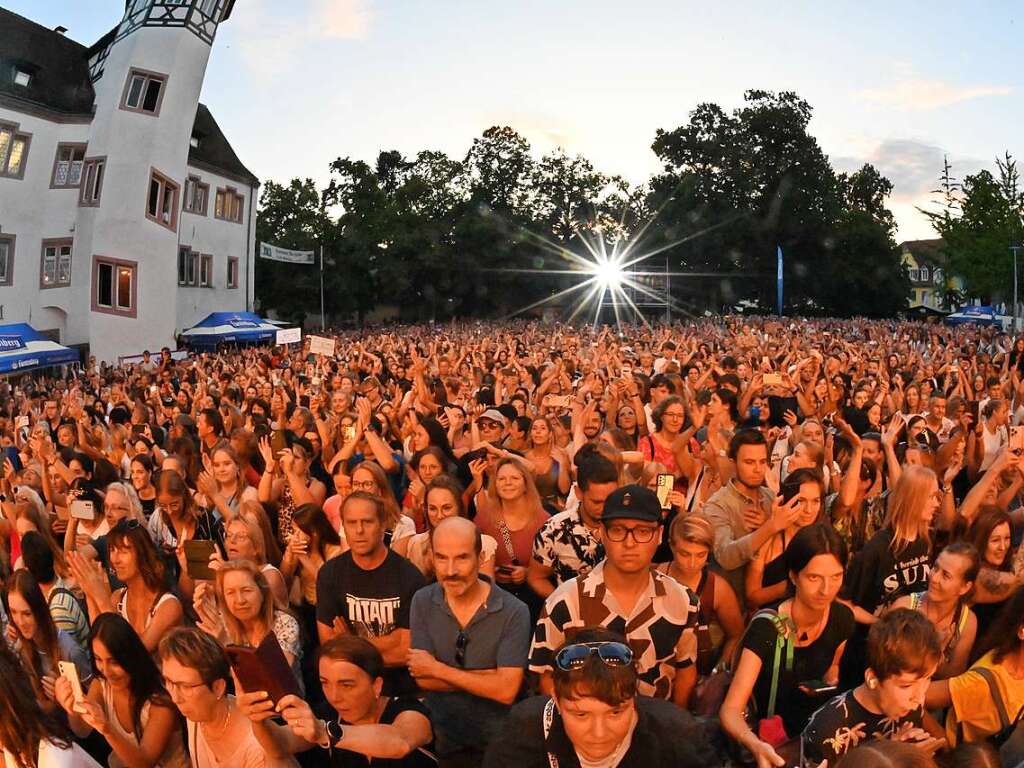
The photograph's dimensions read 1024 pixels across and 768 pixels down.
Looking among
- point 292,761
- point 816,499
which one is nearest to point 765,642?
point 816,499

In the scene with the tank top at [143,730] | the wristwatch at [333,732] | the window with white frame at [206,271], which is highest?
the window with white frame at [206,271]

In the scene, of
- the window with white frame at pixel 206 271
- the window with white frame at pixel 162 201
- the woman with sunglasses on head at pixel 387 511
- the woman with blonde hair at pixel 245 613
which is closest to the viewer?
the woman with blonde hair at pixel 245 613

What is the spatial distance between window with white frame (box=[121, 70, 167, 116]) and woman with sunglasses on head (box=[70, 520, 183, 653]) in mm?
30494

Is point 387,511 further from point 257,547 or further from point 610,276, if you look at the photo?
point 610,276

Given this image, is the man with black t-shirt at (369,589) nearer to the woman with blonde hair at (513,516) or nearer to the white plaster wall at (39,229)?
the woman with blonde hair at (513,516)

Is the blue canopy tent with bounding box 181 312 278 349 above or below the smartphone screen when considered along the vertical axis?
above

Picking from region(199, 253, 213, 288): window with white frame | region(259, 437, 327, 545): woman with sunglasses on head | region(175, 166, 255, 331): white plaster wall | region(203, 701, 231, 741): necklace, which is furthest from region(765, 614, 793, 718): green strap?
region(199, 253, 213, 288): window with white frame

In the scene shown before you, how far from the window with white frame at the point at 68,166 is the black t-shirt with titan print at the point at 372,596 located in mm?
31521

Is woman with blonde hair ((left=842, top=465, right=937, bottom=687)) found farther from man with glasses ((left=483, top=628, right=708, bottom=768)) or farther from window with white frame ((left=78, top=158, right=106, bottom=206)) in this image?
window with white frame ((left=78, top=158, right=106, bottom=206))

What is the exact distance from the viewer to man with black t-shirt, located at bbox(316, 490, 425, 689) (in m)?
4.31

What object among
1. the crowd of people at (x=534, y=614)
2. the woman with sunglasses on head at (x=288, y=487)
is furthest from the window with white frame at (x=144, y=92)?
the woman with sunglasses on head at (x=288, y=487)

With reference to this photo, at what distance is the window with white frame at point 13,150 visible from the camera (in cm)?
3019

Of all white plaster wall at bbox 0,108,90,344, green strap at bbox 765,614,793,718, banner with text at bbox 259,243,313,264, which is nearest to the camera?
green strap at bbox 765,614,793,718

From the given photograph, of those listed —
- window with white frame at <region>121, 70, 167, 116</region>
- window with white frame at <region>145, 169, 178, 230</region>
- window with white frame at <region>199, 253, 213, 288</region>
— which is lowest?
window with white frame at <region>199, 253, 213, 288</region>
